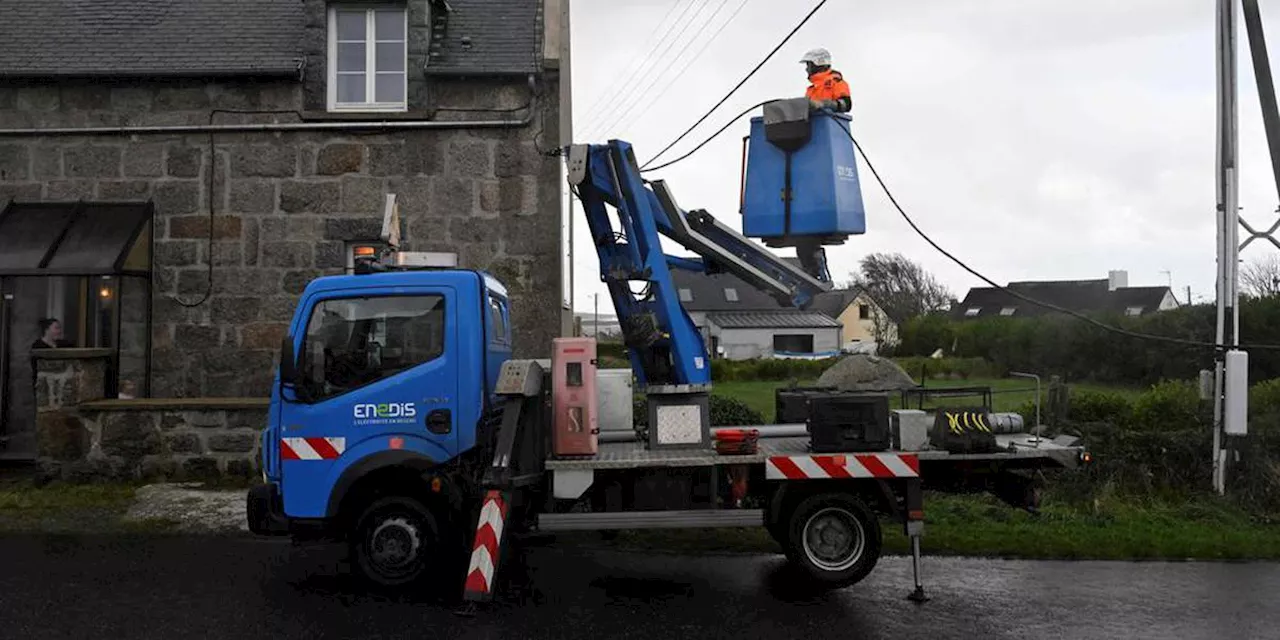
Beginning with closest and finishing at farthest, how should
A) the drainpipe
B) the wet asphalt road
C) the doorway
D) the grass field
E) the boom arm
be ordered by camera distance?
the wet asphalt road
the boom arm
the doorway
the drainpipe
the grass field

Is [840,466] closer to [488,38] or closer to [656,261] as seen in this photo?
[656,261]

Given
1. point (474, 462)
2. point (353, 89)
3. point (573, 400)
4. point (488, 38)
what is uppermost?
point (488, 38)

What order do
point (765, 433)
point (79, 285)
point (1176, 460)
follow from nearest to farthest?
point (765, 433) → point (1176, 460) → point (79, 285)

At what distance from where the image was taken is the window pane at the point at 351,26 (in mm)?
13805

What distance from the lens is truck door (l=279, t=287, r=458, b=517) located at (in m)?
7.90

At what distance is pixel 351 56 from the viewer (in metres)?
13.9

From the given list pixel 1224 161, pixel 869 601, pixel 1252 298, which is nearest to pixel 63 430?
pixel 869 601

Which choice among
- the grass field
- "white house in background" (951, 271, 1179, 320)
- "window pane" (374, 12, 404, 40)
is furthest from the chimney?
"window pane" (374, 12, 404, 40)

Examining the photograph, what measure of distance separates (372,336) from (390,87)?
21.9 feet

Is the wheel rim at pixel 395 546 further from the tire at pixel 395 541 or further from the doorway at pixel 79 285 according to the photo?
the doorway at pixel 79 285

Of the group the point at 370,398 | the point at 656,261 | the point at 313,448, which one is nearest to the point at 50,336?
the point at 313,448

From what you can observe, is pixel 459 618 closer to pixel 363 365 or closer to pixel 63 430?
pixel 363 365

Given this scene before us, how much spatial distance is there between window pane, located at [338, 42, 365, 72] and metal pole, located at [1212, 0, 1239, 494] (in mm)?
10174

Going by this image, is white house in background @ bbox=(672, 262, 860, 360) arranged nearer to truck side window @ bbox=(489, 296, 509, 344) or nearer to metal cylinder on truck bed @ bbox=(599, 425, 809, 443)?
metal cylinder on truck bed @ bbox=(599, 425, 809, 443)
